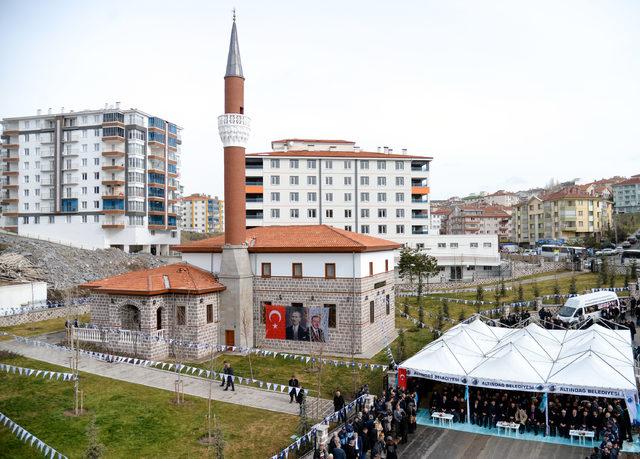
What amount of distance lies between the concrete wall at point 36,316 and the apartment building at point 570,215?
7635cm

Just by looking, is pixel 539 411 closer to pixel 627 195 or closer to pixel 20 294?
pixel 20 294

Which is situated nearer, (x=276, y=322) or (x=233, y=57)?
(x=276, y=322)

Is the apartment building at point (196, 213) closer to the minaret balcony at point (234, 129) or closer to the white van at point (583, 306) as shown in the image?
the minaret balcony at point (234, 129)

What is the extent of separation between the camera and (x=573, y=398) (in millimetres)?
19531

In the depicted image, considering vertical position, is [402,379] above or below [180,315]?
below

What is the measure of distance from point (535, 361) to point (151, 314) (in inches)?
730

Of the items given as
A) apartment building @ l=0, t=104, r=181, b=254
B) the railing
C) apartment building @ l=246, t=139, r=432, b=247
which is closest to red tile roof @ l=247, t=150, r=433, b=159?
apartment building @ l=246, t=139, r=432, b=247

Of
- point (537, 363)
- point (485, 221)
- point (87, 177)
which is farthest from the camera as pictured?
point (485, 221)

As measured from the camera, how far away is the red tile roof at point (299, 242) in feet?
95.2

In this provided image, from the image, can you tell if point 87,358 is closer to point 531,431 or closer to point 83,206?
point 531,431

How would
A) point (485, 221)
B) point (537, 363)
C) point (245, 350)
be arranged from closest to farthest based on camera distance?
point (537, 363)
point (245, 350)
point (485, 221)

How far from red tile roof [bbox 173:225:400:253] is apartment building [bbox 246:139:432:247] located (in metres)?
27.5

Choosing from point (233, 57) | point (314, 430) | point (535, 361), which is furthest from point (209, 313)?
point (535, 361)

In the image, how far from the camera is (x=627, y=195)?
394ft
